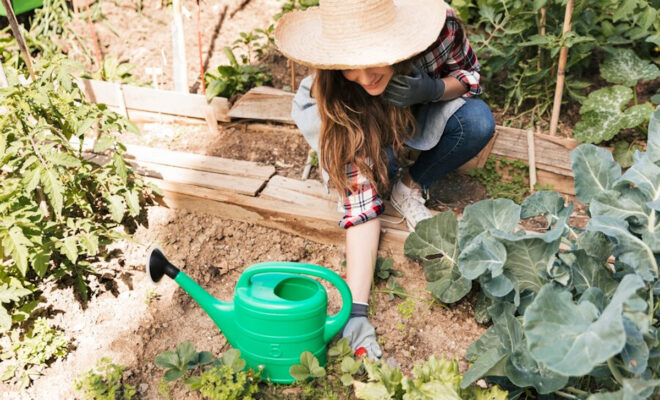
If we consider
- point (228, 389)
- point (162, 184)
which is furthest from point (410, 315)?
point (162, 184)

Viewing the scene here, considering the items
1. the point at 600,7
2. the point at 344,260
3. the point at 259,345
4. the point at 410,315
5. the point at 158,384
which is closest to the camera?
the point at 259,345

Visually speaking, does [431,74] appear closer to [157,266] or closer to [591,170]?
[591,170]

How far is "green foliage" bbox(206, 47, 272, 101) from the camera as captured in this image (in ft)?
9.96

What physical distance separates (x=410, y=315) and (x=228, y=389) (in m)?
0.73

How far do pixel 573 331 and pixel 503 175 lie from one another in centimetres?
146

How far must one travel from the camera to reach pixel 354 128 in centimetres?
201

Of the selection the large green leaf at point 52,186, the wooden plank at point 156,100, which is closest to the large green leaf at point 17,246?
the large green leaf at point 52,186

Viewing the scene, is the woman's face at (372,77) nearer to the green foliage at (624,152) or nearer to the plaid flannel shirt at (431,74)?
the plaid flannel shirt at (431,74)

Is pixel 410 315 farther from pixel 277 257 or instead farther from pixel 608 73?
pixel 608 73

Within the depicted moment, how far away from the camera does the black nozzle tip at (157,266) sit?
5.65 feet

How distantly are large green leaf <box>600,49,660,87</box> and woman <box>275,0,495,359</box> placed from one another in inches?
32.6

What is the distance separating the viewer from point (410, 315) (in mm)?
2121

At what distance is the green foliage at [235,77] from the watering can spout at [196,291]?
1.41 m

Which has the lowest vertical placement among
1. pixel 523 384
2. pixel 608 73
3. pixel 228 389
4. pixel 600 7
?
pixel 228 389
